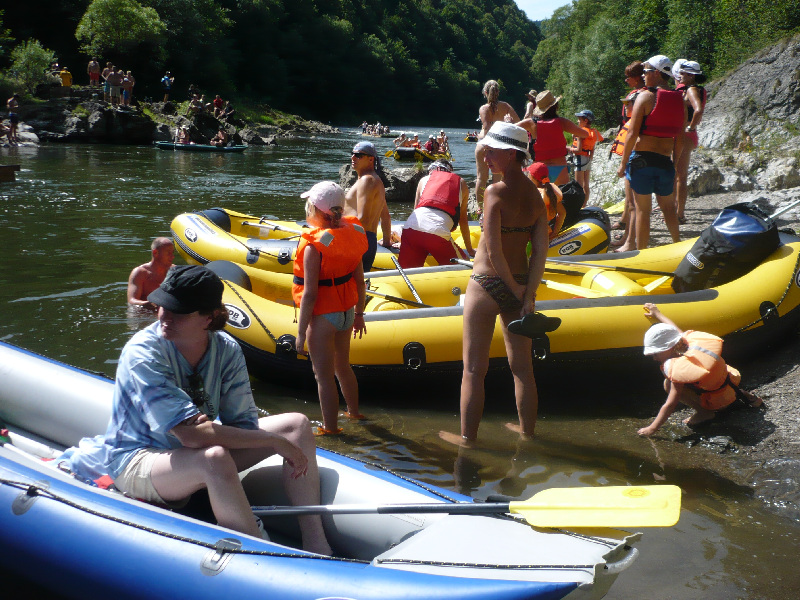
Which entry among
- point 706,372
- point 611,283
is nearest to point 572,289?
point 611,283

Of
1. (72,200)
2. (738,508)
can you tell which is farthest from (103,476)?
(72,200)

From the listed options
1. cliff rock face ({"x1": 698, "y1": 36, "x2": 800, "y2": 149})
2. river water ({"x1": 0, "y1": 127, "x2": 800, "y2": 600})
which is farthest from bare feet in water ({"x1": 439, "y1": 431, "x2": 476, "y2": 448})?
cliff rock face ({"x1": 698, "y1": 36, "x2": 800, "y2": 149})

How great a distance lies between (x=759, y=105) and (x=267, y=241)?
341 inches

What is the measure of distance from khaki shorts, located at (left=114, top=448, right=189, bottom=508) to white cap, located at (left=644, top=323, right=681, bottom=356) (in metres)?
2.75

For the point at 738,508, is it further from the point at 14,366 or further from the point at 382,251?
the point at 382,251

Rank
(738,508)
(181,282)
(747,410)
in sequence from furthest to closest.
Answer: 1. (747,410)
2. (738,508)
3. (181,282)

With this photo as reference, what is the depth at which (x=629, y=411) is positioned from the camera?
15.8 feet

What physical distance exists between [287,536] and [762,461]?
2.46m

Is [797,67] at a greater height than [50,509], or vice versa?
[797,67]

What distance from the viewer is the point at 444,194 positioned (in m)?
6.29

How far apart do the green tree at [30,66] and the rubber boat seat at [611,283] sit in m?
26.8

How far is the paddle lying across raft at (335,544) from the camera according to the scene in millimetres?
2221

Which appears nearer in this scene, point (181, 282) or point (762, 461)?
point (181, 282)

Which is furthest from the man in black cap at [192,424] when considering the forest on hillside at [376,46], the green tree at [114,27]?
the green tree at [114,27]
